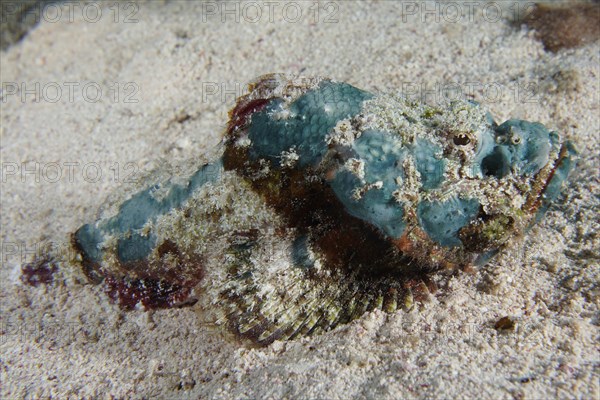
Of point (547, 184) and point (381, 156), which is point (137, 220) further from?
point (547, 184)

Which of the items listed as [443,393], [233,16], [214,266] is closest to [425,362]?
[443,393]

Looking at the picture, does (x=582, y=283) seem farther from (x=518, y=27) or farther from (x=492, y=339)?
(x=518, y=27)

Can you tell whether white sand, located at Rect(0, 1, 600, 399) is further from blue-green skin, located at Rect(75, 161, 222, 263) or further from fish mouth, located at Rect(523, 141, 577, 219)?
blue-green skin, located at Rect(75, 161, 222, 263)

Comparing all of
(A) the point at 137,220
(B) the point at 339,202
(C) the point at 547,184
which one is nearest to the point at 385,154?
(B) the point at 339,202

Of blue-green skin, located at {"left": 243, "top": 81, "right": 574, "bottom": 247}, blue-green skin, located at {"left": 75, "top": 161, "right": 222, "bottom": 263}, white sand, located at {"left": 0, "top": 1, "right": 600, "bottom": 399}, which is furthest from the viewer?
blue-green skin, located at {"left": 75, "top": 161, "right": 222, "bottom": 263}

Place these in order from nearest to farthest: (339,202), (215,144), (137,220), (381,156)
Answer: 1. (381,156)
2. (339,202)
3. (137,220)
4. (215,144)

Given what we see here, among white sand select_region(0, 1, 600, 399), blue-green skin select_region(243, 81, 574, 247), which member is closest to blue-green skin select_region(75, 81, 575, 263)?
blue-green skin select_region(243, 81, 574, 247)
